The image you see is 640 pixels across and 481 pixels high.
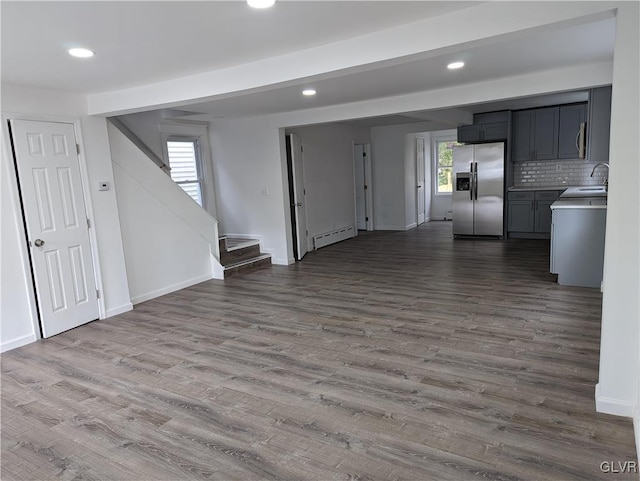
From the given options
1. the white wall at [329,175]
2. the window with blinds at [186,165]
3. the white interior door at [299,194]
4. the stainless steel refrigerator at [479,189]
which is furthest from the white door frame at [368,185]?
the window with blinds at [186,165]

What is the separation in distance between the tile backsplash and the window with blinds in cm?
609

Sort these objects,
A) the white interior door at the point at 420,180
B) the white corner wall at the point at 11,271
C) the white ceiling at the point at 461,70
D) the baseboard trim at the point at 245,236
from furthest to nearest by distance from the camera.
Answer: the white interior door at the point at 420,180, the baseboard trim at the point at 245,236, the white corner wall at the point at 11,271, the white ceiling at the point at 461,70

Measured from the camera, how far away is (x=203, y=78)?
3.66m

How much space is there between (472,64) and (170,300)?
420cm

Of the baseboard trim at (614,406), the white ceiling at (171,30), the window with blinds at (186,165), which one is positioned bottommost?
the baseboard trim at (614,406)

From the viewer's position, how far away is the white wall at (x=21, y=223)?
3.73 metres

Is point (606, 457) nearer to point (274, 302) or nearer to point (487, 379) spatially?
point (487, 379)

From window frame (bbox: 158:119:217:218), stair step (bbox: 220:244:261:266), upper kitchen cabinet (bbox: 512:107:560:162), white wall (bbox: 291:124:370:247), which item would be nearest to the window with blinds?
window frame (bbox: 158:119:217:218)

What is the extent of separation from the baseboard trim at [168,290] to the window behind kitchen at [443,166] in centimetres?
751

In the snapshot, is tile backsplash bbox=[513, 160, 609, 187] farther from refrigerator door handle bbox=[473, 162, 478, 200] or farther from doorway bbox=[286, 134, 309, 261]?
doorway bbox=[286, 134, 309, 261]

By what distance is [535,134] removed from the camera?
777cm

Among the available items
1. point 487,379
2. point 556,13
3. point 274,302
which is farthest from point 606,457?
point 274,302

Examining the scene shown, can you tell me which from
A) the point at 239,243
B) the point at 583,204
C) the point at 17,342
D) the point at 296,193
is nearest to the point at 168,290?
the point at 239,243

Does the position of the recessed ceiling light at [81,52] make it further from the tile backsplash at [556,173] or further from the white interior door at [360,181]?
the tile backsplash at [556,173]
